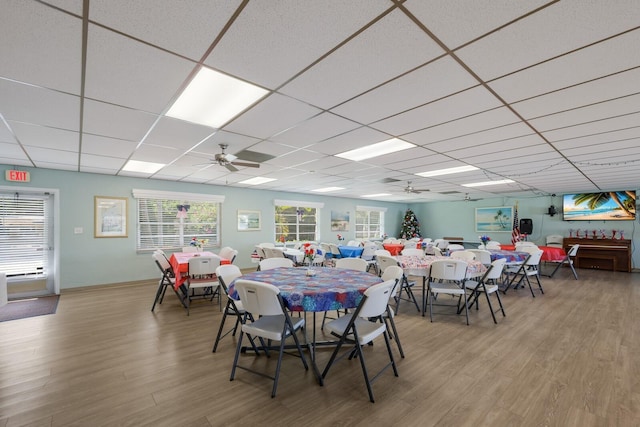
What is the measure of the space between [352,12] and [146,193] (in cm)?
669

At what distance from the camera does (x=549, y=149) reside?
4027 mm

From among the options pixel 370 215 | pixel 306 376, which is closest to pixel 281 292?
pixel 306 376

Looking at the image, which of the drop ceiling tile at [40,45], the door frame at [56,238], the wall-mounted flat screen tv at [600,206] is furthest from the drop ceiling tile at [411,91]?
the wall-mounted flat screen tv at [600,206]

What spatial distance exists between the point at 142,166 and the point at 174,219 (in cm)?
212

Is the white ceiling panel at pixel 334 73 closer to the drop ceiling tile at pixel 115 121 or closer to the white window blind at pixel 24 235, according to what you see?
the drop ceiling tile at pixel 115 121

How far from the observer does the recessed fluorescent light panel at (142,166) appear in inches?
199

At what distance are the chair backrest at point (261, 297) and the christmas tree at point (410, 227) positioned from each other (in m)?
11.0

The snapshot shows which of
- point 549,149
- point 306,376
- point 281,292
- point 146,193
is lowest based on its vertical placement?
point 306,376

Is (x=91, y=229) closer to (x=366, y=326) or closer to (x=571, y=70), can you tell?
(x=366, y=326)

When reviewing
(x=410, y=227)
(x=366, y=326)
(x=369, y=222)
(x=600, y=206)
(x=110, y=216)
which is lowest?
(x=366, y=326)

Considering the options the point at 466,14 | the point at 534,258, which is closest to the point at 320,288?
the point at 466,14

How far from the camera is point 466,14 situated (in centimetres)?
147

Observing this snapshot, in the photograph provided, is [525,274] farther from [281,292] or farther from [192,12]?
[192,12]

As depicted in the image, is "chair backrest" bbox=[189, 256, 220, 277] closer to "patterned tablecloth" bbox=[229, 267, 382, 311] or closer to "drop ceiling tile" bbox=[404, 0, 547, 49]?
"patterned tablecloth" bbox=[229, 267, 382, 311]
